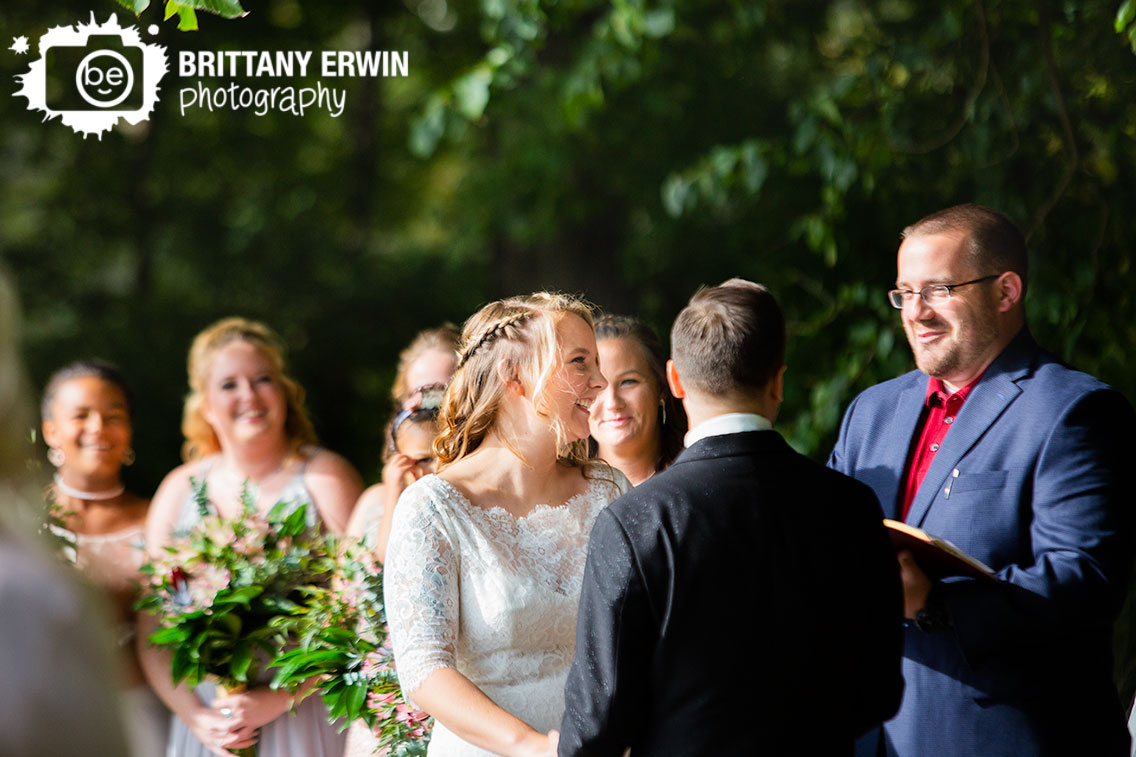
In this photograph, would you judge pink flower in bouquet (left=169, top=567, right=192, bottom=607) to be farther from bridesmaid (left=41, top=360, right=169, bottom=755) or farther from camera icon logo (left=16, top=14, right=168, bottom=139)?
camera icon logo (left=16, top=14, right=168, bottom=139)

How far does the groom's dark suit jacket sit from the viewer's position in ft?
5.76

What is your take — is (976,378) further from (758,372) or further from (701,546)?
(701,546)

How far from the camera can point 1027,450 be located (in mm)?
2350

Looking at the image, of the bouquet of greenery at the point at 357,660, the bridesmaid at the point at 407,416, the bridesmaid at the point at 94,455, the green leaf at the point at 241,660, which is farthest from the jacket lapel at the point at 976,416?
the bridesmaid at the point at 94,455

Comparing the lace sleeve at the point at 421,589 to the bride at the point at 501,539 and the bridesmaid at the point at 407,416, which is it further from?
the bridesmaid at the point at 407,416

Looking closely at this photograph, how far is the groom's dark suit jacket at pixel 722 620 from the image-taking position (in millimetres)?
1755

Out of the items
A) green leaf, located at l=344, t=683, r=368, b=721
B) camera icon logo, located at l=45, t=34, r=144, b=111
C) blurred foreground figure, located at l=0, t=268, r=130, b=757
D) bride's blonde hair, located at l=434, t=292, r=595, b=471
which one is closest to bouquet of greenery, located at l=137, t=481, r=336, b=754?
green leaf, located at l=344, t=683, r=368, b=721

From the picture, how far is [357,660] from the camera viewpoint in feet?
8.70

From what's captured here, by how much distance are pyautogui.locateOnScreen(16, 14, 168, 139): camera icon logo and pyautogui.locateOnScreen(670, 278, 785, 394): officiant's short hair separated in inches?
220

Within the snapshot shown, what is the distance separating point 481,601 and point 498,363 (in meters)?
0.51

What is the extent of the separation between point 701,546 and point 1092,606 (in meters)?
1.02

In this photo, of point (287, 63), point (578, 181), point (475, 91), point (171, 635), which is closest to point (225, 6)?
point (171, 635)

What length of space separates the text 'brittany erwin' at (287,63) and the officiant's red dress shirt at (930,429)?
282 inches

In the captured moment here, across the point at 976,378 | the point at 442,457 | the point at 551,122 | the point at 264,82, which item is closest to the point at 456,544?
the point at 442,457
